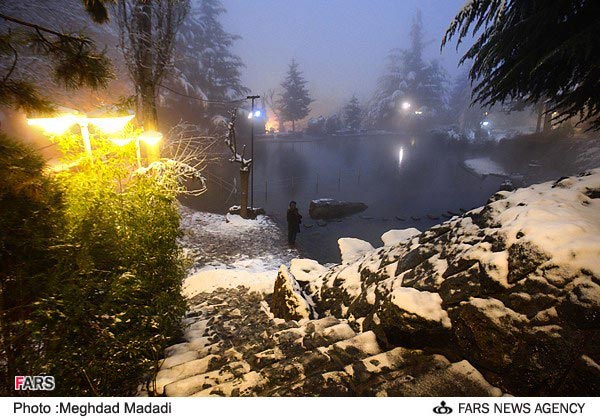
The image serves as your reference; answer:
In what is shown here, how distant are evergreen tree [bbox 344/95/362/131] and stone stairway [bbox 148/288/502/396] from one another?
188ft

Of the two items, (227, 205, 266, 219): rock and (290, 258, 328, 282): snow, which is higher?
(227, 205, 266, 219): rock

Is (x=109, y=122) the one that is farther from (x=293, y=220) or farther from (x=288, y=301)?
(x=293, y=220)

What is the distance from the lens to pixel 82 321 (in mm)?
2617

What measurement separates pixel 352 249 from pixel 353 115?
5570 centimetres

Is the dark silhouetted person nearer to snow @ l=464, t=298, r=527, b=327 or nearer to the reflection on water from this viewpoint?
snow @ l=464, t=298, r=527, b=327

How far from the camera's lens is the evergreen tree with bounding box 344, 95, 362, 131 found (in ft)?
186

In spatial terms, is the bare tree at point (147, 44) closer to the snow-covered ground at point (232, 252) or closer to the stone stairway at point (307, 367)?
the snow-covered ground at point (232, 252)

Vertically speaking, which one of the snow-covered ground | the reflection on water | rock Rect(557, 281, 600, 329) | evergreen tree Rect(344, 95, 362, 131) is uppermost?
evergreen tree Rect(344, 95, 362, 131)

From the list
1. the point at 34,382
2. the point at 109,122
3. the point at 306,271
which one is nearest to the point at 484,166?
the point at 306,271

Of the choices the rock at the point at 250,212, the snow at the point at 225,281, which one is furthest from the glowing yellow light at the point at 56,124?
the rock at the point at 250,212

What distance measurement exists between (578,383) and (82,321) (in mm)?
4323

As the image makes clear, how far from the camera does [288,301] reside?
16.1 feet

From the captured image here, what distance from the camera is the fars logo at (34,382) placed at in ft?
7.93

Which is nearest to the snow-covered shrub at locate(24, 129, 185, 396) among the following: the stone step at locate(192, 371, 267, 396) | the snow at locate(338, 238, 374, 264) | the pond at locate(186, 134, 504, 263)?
the stone step at locate(192, 371, 267, 396)
